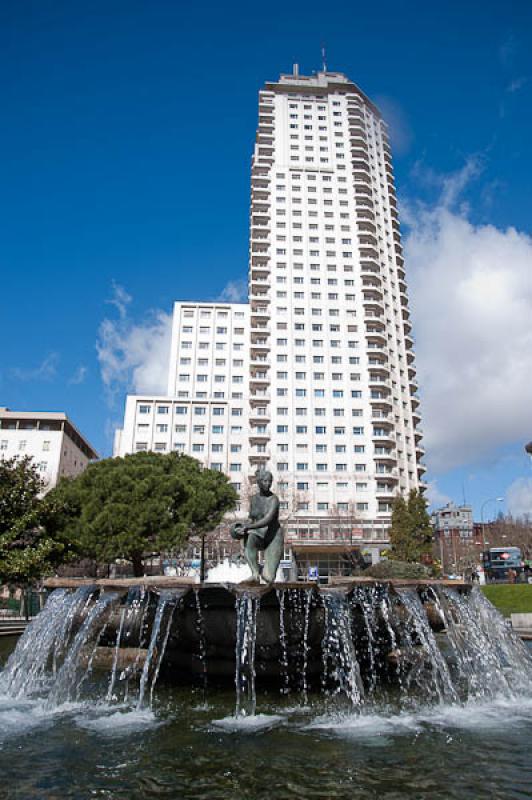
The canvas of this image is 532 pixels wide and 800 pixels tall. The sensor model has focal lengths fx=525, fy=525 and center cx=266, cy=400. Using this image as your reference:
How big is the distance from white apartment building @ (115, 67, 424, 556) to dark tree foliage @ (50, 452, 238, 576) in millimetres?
29325

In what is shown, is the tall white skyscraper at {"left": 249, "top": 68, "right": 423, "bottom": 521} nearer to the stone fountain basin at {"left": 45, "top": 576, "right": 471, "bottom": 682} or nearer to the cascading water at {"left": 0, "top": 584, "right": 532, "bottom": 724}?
the cascading water at {"left": 0, "top": 584, "right": 532, "bottom": 724}

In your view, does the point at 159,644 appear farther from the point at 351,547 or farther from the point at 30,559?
the point at 351,547

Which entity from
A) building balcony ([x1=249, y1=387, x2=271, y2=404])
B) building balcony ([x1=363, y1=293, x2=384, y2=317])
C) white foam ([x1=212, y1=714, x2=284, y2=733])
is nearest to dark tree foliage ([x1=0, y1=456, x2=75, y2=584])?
white foam ([x1=212, y1=714, x2=284, y2=733])

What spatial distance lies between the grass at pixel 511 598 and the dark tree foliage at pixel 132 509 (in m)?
18.2

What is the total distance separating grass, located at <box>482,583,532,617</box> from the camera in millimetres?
27109

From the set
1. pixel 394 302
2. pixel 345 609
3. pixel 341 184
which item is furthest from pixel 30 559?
pixel 341 184

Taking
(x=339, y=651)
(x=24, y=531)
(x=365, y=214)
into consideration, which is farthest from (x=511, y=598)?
(x=365, y=214)

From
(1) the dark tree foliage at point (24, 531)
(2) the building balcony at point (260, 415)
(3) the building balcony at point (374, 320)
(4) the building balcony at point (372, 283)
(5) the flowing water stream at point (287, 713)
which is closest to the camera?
(5) the flowing water stream at point (287, 713)

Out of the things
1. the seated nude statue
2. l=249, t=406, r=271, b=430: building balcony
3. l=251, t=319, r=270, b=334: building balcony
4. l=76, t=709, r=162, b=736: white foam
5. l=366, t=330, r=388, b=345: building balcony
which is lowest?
l=76, t=709, r=162, b=736: white foam

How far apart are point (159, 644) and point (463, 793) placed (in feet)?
25.6

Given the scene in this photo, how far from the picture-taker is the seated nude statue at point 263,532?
34.8 ft

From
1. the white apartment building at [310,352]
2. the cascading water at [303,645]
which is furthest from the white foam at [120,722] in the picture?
the white apartment building at [310,352]

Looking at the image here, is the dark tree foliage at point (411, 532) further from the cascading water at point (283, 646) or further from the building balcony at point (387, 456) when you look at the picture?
the cascading water at point (283, 646)

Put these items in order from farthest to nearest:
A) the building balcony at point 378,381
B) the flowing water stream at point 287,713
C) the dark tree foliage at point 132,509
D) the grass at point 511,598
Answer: the building balcony at point 378,381, the dark tree foliage at point 132,509, the grass at point 511,598, the flowing water stream at point 287,713
